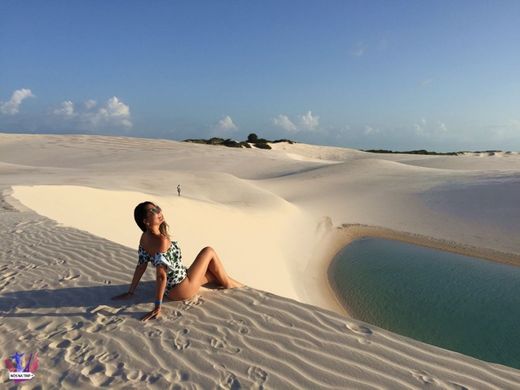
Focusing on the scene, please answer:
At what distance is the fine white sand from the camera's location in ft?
10.1

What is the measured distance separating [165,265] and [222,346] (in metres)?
1.15

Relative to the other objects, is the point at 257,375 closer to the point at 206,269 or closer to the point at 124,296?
the point at 206,269

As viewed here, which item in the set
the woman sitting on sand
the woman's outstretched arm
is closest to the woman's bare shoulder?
the woman sitting on sand

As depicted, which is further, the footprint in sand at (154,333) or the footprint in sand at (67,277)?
the footprint in sand at (67,277)

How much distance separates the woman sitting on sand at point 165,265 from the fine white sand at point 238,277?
0.54ft

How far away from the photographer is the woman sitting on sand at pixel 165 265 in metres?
3.98

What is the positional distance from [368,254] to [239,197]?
837 cm

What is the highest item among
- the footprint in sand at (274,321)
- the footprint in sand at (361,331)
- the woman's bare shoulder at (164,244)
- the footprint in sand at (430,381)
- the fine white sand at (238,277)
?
the woman's bare shoulder at (164,244)

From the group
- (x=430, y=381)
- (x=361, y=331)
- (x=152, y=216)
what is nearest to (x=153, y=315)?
(x=152, y=216)

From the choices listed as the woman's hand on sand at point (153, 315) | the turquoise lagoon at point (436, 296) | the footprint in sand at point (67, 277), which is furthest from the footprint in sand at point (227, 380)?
the turquoise lagoon at point (436, 296)

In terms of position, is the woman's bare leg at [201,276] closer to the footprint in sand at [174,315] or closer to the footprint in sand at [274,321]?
the footprint in sand at [174,315]

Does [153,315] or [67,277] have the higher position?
[153,315]

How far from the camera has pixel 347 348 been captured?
328cm

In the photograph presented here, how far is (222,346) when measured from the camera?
3.44 metres
